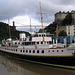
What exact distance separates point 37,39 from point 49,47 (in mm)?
3453

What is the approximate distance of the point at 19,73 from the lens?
16.5 meters

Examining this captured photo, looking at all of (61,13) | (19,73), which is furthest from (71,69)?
(61,13)

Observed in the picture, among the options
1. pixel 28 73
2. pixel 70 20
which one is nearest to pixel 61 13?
pixel 70 20

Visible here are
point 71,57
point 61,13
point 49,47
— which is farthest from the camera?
point 61,13

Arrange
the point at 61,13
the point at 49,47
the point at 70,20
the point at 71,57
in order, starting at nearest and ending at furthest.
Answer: the point at 71,57
the point at 49,47
the point at 70,20
the point at 61,13

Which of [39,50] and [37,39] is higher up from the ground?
[37,39]

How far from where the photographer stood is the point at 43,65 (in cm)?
1894

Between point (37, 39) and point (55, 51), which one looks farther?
point (37, 39)

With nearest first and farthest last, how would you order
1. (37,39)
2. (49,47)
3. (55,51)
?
(55,51), (49,47), (37,39)

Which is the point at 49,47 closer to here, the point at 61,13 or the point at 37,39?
the point at 37,39

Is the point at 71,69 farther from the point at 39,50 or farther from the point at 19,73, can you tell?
the point at 19,73

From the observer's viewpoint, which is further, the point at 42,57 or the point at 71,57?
the point at 42,57

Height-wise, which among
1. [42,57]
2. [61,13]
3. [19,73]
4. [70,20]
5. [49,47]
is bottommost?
[19,73]

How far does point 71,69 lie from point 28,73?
6166mm
